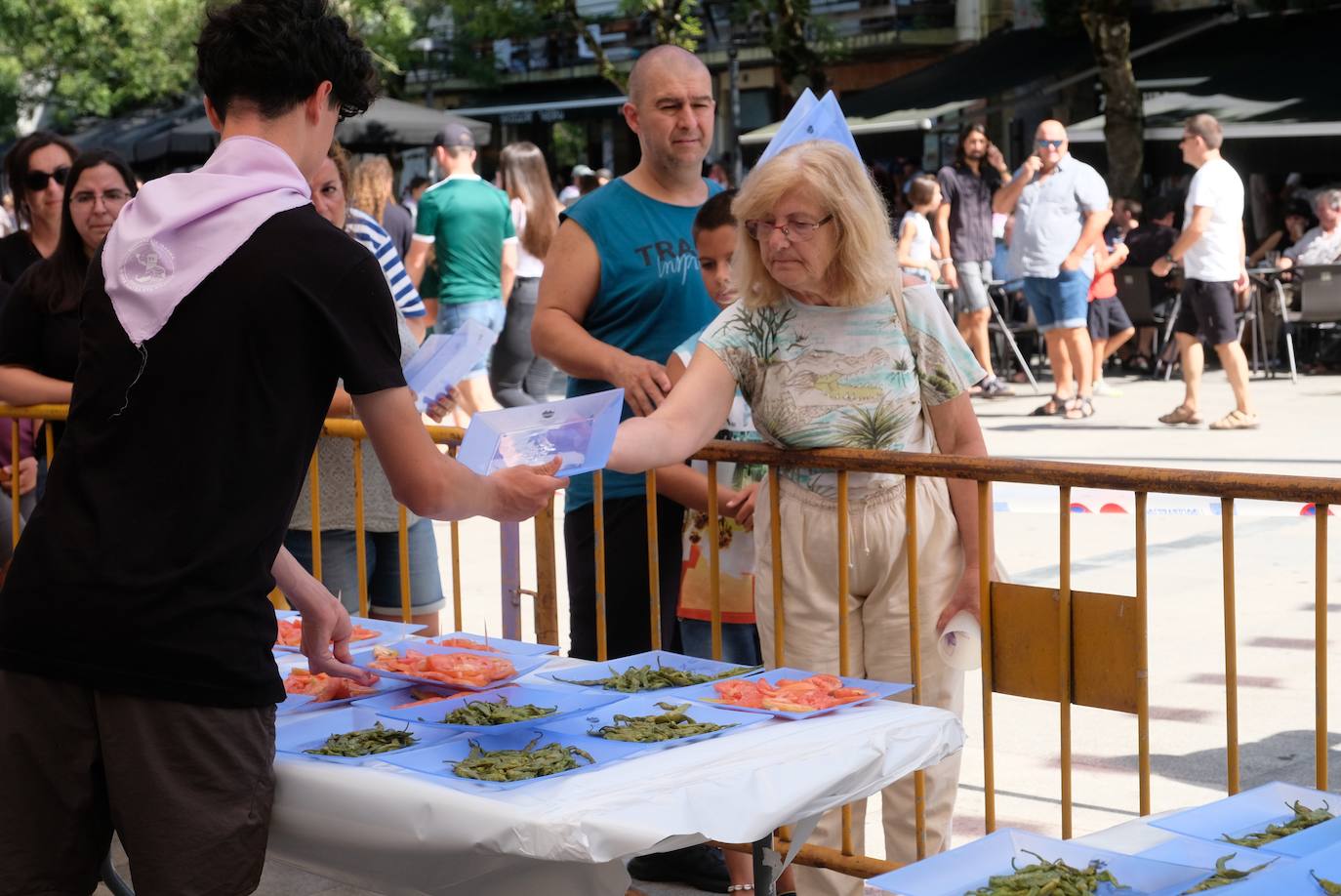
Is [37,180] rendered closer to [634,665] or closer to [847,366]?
[847,366]

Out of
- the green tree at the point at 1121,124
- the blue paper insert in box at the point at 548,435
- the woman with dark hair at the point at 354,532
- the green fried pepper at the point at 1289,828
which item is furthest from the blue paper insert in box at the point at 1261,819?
the green tree at the point at 1121,124

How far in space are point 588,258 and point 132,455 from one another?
7.04 ft

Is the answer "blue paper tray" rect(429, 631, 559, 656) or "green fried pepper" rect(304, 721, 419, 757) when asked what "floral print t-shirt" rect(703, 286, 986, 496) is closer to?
"blue paper tray" rect(429, 631, 559, 656)

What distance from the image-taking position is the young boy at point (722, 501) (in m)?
4.10

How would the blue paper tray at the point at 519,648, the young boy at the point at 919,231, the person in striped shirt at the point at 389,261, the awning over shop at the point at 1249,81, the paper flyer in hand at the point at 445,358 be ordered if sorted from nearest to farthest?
the blue paper tray at the point at 519,648, the paper flyer in hand at the point at 445,358, the person in striped shirt at the point at 389,261, the young boy at the point at 919,231, the awning over shop at the point at 1249,81

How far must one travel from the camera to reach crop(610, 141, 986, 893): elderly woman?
3.54 metres

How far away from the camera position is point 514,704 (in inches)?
115

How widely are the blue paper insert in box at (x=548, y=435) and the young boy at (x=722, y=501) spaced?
1.17m

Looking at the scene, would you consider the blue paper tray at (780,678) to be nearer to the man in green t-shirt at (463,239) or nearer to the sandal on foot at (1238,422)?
the man in green t-shirt at (463,239)

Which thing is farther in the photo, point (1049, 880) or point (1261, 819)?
point (1261, 819)

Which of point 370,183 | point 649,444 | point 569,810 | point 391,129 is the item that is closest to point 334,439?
point 649,444

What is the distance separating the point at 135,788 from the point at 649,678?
996 millimetres

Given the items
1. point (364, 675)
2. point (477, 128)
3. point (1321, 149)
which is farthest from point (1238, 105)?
point (364, 675)

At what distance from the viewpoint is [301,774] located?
259 centimetres
